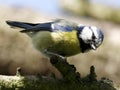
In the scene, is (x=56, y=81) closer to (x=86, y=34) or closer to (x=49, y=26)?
(x=86, y=34)

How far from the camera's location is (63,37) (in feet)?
10.9

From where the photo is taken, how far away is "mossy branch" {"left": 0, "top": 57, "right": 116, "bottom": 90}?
274cm

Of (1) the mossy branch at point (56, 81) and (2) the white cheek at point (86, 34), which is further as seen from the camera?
(2) the white cheek at point (86, 34)

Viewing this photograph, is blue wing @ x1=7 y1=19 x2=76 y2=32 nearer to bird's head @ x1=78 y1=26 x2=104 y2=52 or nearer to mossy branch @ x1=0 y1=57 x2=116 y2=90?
bird's head @ x1=78 y1=26 x2=104 y2=52

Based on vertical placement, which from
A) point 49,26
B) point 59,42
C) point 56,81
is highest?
point 49,26

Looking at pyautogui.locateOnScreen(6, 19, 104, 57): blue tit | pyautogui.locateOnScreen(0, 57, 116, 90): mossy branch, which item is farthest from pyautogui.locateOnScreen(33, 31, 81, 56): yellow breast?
pyautogui.locateOnScreen(0, 57, 116, 90): mossy branch

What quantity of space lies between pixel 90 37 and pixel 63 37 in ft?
0.59

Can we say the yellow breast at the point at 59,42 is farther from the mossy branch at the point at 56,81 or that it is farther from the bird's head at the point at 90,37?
the mossy branch at the point at 56,81

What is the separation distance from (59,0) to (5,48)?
46.8 inches

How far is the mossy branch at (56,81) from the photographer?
108 inches

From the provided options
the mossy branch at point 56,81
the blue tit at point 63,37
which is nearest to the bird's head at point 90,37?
the blue tit at point 63,37

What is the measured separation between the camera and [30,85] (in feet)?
9.00

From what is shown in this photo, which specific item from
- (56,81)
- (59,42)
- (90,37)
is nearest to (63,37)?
(59,42)

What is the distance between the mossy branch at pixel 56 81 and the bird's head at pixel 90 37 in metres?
0.37
